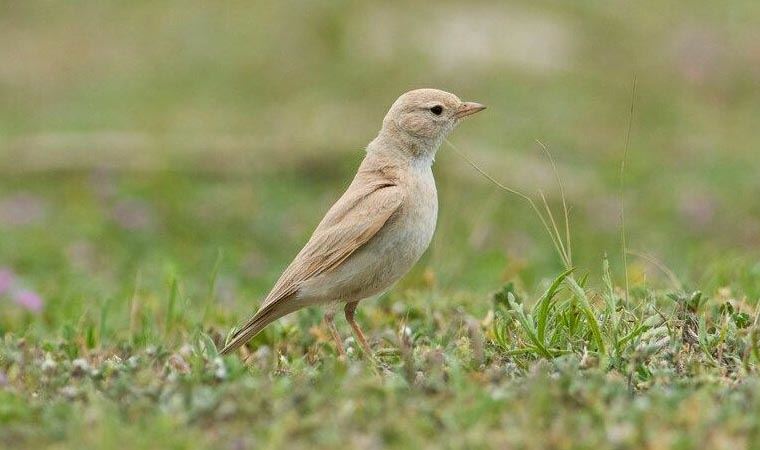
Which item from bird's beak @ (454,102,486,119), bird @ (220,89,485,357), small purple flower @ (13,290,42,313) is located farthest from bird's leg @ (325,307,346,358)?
small purple flower @ (13,290,42,313)

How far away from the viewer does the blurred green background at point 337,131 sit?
35.7 ft

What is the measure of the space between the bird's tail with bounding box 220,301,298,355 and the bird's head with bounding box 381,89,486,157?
3.80 feet

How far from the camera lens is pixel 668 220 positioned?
12.7 meters

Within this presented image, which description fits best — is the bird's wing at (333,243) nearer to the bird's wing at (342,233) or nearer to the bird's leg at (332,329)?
the bird's wing at (342,233)

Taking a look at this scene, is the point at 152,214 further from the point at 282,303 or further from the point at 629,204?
the point at 282,303

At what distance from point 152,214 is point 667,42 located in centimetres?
1014

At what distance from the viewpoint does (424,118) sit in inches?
273

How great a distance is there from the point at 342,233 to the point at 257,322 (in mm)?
592

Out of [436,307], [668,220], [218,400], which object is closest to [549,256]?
[668,220]

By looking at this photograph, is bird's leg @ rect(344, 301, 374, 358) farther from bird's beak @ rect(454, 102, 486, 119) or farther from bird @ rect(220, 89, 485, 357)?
bird's beak @ rect(454, 102, 486, 119)

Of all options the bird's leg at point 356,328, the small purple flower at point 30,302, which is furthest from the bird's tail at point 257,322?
the small purple flower at point 30,302

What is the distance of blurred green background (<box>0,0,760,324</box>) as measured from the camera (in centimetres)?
1087

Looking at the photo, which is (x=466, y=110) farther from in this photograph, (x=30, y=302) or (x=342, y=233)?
(x=30, y=302)

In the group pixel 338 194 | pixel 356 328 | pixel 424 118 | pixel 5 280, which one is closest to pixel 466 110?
pixel 424 118
